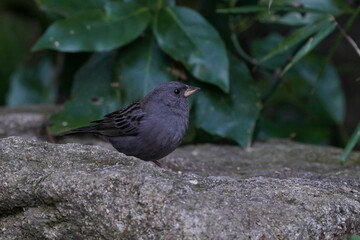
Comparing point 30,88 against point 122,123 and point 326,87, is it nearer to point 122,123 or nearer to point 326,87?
point 122,123

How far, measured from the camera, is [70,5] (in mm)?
5246

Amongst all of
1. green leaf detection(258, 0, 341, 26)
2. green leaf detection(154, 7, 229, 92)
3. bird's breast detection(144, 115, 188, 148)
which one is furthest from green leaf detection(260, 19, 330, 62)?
bird's breast detection(144, 115, 188, 148)

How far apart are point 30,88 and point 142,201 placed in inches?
155

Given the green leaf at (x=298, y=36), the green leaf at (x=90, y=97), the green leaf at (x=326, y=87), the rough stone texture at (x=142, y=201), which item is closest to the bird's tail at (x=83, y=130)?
the green leaf at (x=90, y=97)

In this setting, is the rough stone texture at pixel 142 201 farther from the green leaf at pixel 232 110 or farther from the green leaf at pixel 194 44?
the green leaf at pixel 194 44

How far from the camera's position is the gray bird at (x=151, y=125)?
161 inches

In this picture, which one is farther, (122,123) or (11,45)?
(11,45)

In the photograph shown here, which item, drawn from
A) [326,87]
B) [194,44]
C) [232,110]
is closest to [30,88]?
[194,44]

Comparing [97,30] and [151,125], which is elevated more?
[97,30]

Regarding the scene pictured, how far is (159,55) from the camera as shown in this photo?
5086 millimetres

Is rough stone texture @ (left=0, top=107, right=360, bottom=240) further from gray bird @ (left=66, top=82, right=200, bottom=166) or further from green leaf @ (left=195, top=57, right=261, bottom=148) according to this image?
green leaf @ (left=195, top=57, right=261, bottom=148)

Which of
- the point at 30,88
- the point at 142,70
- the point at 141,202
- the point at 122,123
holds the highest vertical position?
the point at 141,202

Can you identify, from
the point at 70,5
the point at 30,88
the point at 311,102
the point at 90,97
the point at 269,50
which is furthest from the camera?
the point at 30,88

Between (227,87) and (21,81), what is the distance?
2448mm
